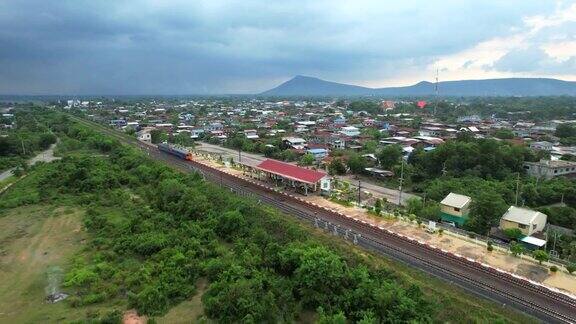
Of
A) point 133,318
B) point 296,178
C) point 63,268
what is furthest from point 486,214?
point 63,268

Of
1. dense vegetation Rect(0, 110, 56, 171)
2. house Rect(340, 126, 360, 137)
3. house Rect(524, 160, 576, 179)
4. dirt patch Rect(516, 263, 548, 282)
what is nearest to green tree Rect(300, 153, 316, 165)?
house Rect(340, 126, 360, 137)

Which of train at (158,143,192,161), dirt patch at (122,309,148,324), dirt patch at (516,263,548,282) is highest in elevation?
train at (158,143,192,161)

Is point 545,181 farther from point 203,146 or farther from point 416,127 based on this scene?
point 203,146

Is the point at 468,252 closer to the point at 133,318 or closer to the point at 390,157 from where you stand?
the point at 133,318

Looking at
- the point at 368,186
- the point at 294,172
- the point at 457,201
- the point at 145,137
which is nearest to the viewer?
the point at 457,201

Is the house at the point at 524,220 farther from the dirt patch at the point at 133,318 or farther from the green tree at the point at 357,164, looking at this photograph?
the dirt patch at the point at 133,318

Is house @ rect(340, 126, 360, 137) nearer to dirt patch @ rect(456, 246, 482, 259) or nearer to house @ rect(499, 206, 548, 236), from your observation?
house @ rect(499, 206, 548, 236)

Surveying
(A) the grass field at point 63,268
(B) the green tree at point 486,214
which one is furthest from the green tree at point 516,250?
(A) the grass field at point 63,268
